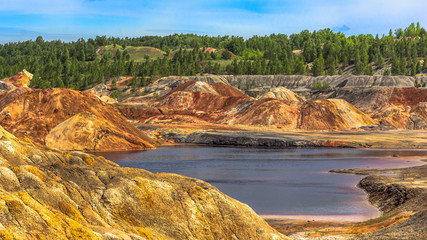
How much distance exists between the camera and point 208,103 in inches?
6324

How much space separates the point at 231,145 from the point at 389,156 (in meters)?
33.4

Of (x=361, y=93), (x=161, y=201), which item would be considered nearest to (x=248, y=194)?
(x=161, y=201)

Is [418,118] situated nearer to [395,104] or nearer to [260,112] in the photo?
[395,104]

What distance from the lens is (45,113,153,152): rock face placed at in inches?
3319

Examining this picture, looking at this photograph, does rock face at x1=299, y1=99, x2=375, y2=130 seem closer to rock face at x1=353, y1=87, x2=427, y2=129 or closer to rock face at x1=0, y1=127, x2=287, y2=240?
rock face at x1=353, y1=87, x2=427, y2=129

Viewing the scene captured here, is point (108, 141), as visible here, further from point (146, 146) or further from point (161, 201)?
point (161, 201)

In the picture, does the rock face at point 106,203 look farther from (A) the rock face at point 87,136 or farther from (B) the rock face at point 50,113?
(B) the rock face at point 50,113

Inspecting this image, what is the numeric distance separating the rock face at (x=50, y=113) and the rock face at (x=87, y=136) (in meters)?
0.35

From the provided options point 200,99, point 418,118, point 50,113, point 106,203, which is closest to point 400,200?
point 106,203

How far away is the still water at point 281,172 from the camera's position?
40875mm

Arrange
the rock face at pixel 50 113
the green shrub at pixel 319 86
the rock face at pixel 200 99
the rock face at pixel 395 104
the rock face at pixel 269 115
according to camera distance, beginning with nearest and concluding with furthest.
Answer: the rock face at pixel 50 113 < the rock face at pixel 269 115 < the rock face at pixel 395 104 < the rock face at pixel 200 99 < the green shrub at pixel 319 86

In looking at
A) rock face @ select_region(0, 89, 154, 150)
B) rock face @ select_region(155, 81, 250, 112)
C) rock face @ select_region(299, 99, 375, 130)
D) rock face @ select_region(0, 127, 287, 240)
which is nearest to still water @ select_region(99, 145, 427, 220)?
rock face @ select_region(0, 89, 154, 150)

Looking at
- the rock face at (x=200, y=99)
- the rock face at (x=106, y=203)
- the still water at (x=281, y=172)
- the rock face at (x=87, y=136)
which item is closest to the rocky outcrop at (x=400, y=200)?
the still water at (x=281, y=172)

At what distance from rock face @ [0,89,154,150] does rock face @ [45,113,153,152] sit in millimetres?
352
